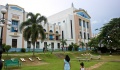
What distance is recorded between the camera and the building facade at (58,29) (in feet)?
107

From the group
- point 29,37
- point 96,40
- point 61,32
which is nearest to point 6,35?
point 29,37

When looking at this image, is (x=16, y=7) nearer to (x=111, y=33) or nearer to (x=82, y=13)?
(x=111, y=33)

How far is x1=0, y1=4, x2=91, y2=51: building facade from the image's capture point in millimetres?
32594

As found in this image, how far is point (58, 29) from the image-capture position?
47.9m

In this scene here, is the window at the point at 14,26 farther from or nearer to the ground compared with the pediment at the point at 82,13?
nearer to the ground

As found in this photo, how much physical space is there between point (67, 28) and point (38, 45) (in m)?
14.4

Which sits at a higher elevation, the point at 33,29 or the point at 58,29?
the point at 58,29

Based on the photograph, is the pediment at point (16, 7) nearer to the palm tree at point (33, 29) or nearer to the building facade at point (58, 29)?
the building facade at point (58, 29)

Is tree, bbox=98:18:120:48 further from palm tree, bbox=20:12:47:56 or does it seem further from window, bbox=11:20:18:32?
window, bbox=11:20:18:32

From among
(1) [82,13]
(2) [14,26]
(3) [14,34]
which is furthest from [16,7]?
(1) [82,13]

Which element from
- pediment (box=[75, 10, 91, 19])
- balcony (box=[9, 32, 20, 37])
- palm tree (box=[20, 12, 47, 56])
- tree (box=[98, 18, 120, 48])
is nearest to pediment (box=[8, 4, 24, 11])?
balcony (box=[9, 32, 20, 37])

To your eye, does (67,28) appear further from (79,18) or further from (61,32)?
(79,18)

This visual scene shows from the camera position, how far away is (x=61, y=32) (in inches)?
1924

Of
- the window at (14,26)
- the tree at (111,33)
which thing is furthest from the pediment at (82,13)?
the window at (14,26)
